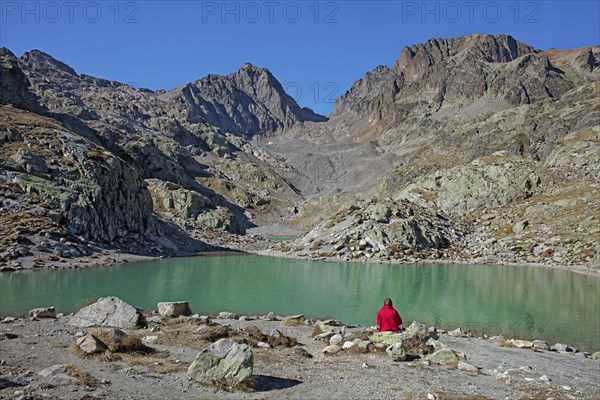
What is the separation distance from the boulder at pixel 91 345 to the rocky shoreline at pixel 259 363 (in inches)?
1.7

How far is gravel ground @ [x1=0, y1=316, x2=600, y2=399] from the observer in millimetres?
12797

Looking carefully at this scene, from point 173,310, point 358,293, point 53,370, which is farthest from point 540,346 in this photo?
→ point 358,293

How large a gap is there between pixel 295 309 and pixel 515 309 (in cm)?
1730

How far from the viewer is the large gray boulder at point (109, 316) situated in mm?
22203

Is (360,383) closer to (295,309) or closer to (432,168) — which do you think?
(295,309)

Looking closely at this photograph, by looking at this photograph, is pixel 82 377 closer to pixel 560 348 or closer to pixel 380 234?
pixel 560 348

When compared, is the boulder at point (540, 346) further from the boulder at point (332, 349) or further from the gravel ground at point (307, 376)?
the boulder at point (332, 349)

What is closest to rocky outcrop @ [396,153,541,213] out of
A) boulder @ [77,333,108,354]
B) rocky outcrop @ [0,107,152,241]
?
rocky outcrop @ [0,107,152,241]

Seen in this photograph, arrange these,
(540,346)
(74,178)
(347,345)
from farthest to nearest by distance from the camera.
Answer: (74,178) → (540,346) → (347,345)

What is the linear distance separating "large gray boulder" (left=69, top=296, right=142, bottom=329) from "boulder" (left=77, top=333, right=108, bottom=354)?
552 centimetres

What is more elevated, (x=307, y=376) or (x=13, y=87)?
(x=13, y=87)

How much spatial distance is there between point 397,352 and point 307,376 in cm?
421

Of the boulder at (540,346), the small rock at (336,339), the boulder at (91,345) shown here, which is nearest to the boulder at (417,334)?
the small rock at (336,339)

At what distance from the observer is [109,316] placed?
22953mm
